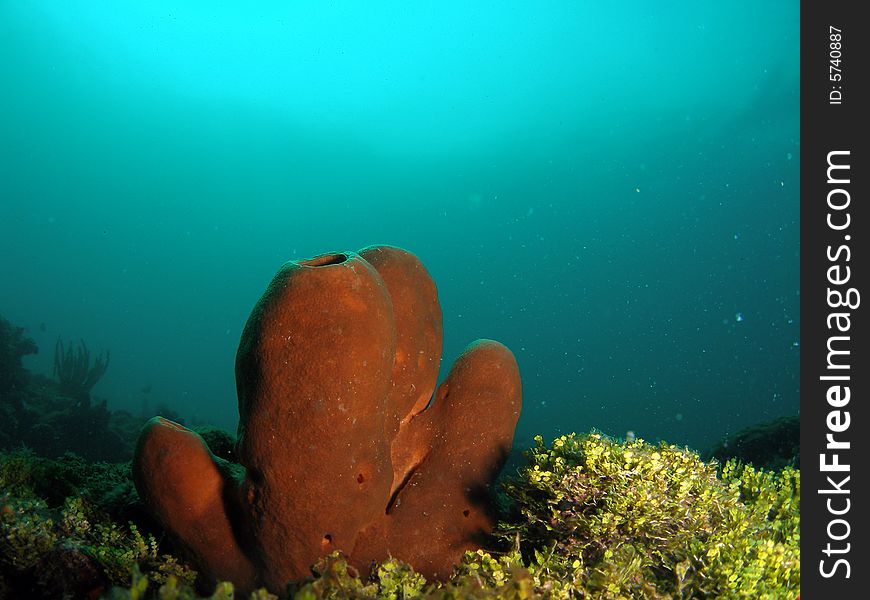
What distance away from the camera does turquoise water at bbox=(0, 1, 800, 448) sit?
56.7m

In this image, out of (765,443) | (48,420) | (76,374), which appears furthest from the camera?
(76,374)

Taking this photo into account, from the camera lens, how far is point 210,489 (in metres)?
2.80

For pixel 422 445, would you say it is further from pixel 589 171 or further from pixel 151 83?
pixel 151 83

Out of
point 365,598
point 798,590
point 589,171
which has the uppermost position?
point 589,171

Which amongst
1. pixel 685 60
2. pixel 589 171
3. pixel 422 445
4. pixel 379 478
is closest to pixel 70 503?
pixel 379 478

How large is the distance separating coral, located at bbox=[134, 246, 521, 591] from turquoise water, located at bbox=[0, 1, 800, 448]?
3709cm

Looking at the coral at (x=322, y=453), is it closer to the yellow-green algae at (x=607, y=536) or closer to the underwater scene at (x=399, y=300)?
the underwater scene at (x=399, y=300)

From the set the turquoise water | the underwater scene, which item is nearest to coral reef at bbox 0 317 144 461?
the underwater scene

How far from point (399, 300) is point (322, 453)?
117 centimetres

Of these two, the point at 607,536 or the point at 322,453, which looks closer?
the point at 322,453

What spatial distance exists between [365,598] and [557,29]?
68689 mm

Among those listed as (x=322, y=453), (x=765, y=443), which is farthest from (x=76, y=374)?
(x=765, y=443)

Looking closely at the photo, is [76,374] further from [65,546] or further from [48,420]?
[65,546]

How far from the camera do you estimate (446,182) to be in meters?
95.0
